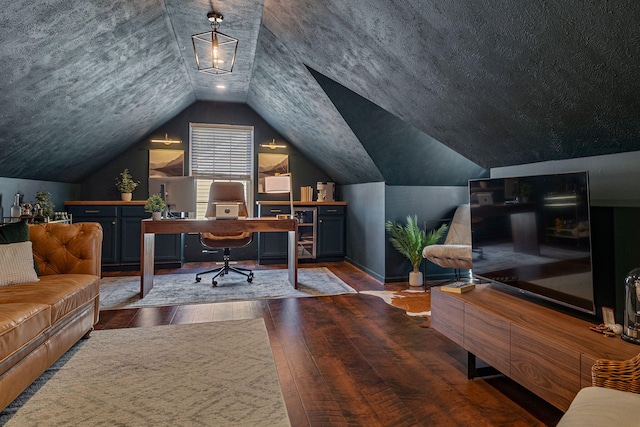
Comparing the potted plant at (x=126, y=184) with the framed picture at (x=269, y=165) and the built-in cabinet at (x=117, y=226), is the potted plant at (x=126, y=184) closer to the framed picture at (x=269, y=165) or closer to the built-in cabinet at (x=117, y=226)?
the built-in cabinet at (x=117, y=226)

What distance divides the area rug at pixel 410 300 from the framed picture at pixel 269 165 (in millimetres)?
2989

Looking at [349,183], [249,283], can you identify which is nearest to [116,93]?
[249,283]

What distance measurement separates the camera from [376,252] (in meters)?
4.93

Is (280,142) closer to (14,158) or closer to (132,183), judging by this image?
(132,183)

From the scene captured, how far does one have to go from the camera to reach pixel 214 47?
3.12 meters

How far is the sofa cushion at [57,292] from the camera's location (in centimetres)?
214

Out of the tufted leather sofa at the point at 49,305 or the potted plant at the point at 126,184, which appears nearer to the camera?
the tufted leather sofa at the point at 49,305

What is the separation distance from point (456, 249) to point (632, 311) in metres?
2.39

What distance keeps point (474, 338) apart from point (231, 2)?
304cm

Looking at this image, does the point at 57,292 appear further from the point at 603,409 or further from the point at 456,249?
the point at 456,249

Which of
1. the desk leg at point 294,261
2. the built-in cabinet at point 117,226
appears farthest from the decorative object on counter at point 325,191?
the built-in cabinet at point 117,226

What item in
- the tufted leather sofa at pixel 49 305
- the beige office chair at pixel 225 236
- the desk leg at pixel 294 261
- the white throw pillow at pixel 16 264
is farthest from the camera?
the beige office chair at pixel 225 236

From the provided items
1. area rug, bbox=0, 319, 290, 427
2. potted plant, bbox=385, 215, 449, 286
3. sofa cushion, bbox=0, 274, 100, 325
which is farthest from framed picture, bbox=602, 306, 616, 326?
sofa cushion, bbox=0, 274, 100, 325

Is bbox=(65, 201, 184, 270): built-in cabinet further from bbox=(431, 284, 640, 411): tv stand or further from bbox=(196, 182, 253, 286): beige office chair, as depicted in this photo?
bbox=(431, 284, 640, 411): tv stand
